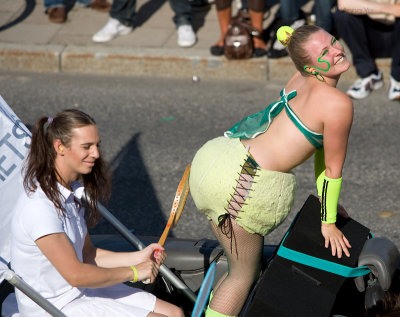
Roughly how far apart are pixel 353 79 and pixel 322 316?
4734 mm

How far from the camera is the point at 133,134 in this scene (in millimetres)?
6082

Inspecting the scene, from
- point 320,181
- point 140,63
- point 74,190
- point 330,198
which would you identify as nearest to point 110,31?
point 140,63

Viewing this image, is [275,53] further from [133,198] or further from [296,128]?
[296,128]

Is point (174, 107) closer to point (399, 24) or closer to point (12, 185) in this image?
point (399, 24)

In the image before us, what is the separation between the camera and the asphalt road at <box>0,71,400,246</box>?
4934 millimetres

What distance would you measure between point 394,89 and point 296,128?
3.97 metres

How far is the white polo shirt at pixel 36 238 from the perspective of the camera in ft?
9.09

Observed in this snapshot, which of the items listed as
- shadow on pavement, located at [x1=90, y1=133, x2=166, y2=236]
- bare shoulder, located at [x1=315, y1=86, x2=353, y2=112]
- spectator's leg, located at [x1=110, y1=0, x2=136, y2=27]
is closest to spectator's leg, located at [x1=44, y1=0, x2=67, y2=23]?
spectator's leg, located at [x1=110, y1=0, x2=136, y2=27]

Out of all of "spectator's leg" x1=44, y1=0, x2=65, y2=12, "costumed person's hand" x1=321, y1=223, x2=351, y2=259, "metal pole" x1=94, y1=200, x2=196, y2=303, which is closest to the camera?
"costumed person's hand" x1=321, y1=223, x2=351, y2=259

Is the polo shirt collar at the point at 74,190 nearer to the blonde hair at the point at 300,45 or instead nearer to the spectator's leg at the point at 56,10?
the blonde hair at the point at 300,45

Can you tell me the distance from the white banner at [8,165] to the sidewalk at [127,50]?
4.33 m

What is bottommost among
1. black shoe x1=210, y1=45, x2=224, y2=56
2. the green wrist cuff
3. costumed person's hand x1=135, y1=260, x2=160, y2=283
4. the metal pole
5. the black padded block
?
black shoe x1=210, y1=45, x2=224, y2=56

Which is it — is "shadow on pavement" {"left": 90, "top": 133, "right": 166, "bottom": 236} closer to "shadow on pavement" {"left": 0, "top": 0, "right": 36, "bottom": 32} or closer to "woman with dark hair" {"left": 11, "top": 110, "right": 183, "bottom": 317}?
"woman with dark hair" {"left": 11, "top": 110, "right": 183, "bottom": 317}

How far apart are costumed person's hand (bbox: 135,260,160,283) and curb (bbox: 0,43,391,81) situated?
4558 millimetres
